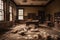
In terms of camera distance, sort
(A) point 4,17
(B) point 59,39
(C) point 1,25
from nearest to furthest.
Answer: (B) point 59,39 < (C) point 1,25 < (A) point 4,17

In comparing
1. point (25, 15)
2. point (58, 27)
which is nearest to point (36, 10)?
point (25, 15)

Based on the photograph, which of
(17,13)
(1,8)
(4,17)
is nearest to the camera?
(1,8)

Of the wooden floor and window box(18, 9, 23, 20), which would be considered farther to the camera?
window box(18, 9, 23, 20)

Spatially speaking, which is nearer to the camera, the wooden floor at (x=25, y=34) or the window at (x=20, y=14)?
the wooden floor at (x=25, y=34)

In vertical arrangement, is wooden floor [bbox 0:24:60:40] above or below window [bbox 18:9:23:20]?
below

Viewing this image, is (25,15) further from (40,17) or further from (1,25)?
(1,25)

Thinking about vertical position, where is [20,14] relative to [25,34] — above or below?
above

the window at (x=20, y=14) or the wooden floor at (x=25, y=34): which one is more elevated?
the window at (x=20, y=14)

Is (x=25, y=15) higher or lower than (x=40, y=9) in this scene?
lower

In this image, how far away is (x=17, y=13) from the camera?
13.0 m

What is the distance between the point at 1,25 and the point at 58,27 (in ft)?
13.2

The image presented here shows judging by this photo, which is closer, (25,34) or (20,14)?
(25,34)

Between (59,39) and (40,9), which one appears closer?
(59,39)

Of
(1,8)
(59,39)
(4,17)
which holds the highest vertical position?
(1,8)
